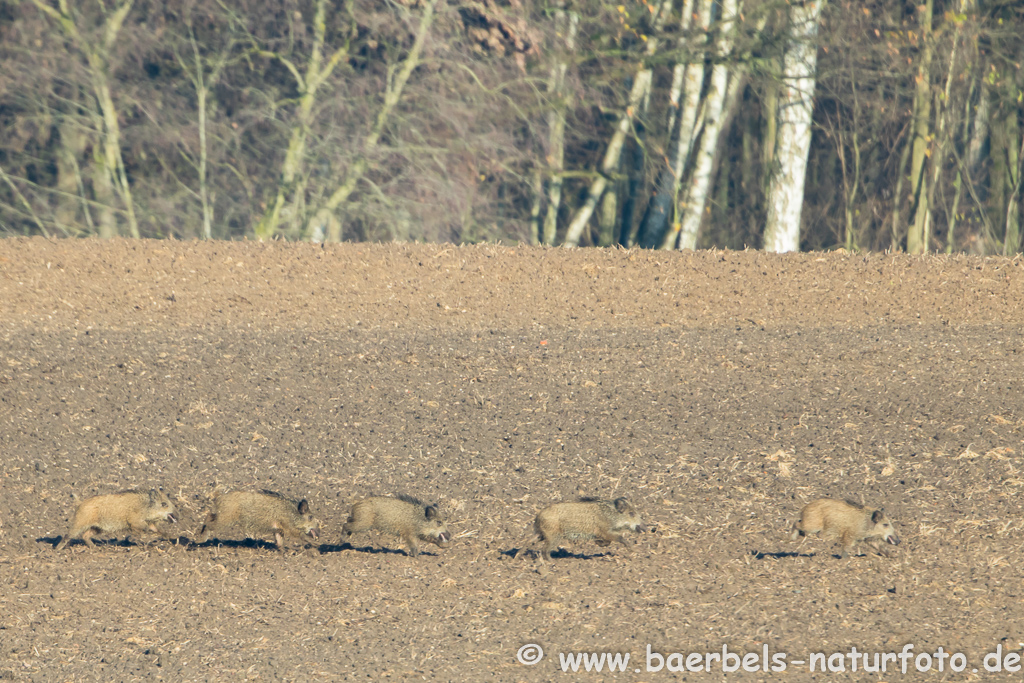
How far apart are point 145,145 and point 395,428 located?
14.0m

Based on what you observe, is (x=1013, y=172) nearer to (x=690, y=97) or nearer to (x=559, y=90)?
(x=690, y=97)

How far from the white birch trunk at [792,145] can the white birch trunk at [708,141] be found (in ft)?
3.64

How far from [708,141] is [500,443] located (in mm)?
12337

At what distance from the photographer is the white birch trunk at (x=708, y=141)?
17891 mm

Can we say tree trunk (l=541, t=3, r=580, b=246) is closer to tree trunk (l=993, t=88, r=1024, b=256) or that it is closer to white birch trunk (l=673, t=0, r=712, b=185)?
white birch trunk (l=673, t=0, r=712, b=185)

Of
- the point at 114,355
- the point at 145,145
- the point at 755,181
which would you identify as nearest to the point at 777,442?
the point at 114,355

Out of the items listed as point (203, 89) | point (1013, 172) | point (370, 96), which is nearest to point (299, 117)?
point (370, 96)

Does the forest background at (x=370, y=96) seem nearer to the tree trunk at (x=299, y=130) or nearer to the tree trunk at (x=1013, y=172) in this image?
the tree trunk at (x=299, y=130)

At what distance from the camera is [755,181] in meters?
28.1

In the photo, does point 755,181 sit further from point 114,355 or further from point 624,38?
point 114,355

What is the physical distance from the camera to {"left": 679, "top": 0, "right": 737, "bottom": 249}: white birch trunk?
17.9 m

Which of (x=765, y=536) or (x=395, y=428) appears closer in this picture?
(x=765, y=536)

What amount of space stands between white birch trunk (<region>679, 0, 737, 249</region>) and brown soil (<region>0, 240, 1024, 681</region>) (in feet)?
21.3

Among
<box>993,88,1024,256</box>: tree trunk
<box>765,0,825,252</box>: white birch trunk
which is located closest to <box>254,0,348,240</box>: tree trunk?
<box>765,0,825,252</box>: white birch trunk
